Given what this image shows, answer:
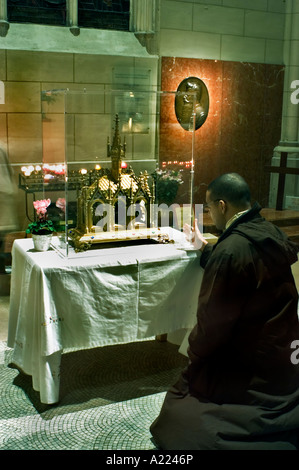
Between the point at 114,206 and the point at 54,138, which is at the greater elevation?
the point at 54,138

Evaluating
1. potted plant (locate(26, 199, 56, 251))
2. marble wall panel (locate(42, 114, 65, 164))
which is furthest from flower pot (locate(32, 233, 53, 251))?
marble wall panel (locate(42, 114, 65, 164))

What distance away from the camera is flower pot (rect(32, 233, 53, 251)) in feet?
14.8

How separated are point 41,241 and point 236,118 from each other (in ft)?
23.4

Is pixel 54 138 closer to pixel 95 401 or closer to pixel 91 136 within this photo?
pixel 91 136

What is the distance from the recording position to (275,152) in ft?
37.0

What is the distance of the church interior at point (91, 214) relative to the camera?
414 centimetres

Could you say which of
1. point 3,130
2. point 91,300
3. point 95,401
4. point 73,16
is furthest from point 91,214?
point 73,16

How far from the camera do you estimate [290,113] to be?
1102 cm

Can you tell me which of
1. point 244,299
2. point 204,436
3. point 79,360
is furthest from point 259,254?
point 79,360

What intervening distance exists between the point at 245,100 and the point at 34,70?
13.9ft

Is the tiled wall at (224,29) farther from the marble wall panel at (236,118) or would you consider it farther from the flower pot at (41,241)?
the flower pot at (41,241)

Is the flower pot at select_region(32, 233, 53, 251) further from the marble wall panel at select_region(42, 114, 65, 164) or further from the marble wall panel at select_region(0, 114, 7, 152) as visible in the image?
the marble wall panel at select_region(0, 114, 7, 152)

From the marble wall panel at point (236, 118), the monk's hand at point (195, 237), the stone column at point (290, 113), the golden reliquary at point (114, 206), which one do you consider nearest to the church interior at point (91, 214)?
the golden reliquary at point (114, 206)

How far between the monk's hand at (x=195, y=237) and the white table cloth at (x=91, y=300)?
3.4 inches
